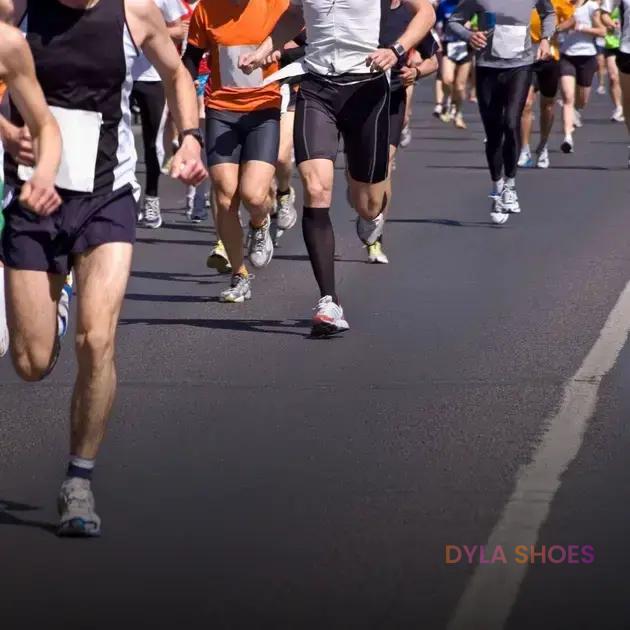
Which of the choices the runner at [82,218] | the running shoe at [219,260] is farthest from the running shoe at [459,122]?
the runner at [82,218]

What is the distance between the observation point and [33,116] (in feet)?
20.5

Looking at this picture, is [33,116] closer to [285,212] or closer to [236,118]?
[236,118]

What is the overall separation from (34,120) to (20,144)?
0.19 metres

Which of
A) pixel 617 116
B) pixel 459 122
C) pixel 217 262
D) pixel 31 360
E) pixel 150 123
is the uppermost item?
pixel 31 360

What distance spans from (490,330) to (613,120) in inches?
786

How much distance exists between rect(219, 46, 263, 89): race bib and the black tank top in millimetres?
4881

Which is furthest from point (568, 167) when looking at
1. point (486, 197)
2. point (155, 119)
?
point (155, 119)

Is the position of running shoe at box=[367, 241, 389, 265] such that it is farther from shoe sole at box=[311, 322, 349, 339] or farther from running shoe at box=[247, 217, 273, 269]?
shoe sole at box=[311, 322, 349, 339]

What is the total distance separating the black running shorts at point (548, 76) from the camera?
20.9 metres

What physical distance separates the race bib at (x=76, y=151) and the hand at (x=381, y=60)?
4035 mm

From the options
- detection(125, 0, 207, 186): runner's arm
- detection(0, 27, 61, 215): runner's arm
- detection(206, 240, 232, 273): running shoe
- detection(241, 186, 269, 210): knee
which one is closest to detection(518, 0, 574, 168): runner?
detection(206, 240, 232, 273): running shoe

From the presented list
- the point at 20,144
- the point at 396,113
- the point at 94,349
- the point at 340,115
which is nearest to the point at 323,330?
the point at 340,115

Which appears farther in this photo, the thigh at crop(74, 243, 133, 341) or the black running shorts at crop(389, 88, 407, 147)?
the black running shorts at crop(389, 88, 407, 147)

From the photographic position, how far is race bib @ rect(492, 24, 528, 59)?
1608 centimetres
